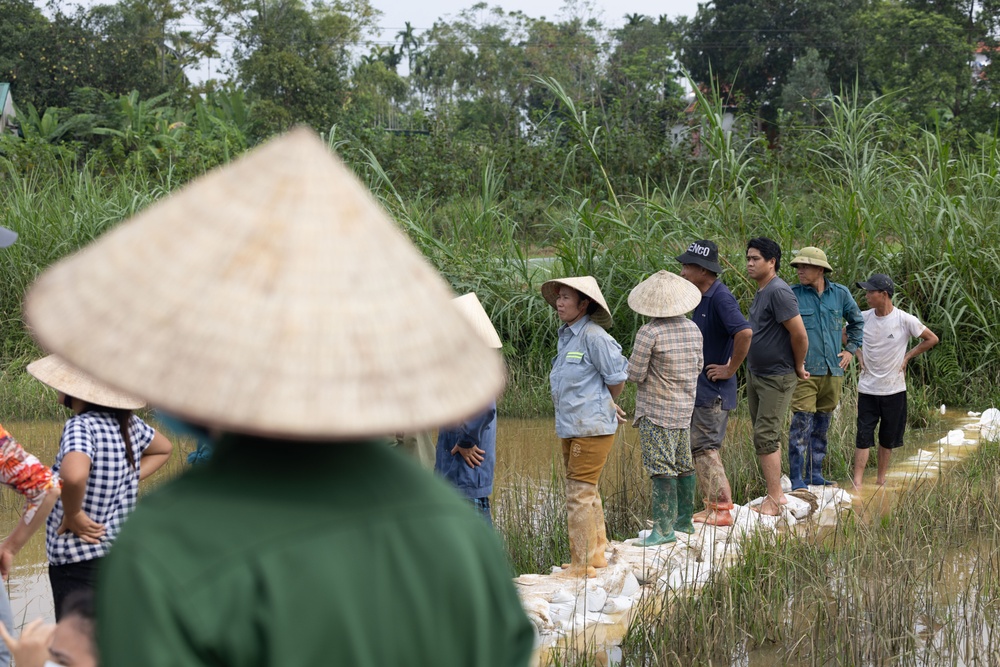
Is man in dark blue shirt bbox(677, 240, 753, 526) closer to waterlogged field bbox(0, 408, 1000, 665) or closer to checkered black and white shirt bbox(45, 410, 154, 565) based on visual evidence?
waterlogged field bbox(0, 408, 1000, 665)

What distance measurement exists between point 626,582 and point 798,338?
2382mm

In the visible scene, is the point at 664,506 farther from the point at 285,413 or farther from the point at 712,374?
the point at 285,413

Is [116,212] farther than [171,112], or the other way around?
A: [171,112]

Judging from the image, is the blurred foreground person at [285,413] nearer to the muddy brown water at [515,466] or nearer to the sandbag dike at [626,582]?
the sandbag dike at [626,582]

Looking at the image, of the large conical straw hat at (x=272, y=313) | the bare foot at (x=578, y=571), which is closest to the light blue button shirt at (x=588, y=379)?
the bare foot at (x=578, y=571)

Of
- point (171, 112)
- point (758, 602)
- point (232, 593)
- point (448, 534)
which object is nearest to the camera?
point (232, 593)

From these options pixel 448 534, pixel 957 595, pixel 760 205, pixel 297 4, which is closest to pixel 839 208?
pixel 760 205

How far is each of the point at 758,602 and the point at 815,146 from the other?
12.0 metres

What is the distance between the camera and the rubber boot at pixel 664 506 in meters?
5.93

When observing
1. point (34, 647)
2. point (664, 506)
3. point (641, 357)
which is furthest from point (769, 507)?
point (34, 647)

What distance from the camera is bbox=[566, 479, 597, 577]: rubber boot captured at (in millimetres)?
5551

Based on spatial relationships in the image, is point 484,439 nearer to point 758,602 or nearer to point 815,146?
point 758,602

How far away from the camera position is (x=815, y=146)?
15.3m

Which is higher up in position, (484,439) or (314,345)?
(314,345)
